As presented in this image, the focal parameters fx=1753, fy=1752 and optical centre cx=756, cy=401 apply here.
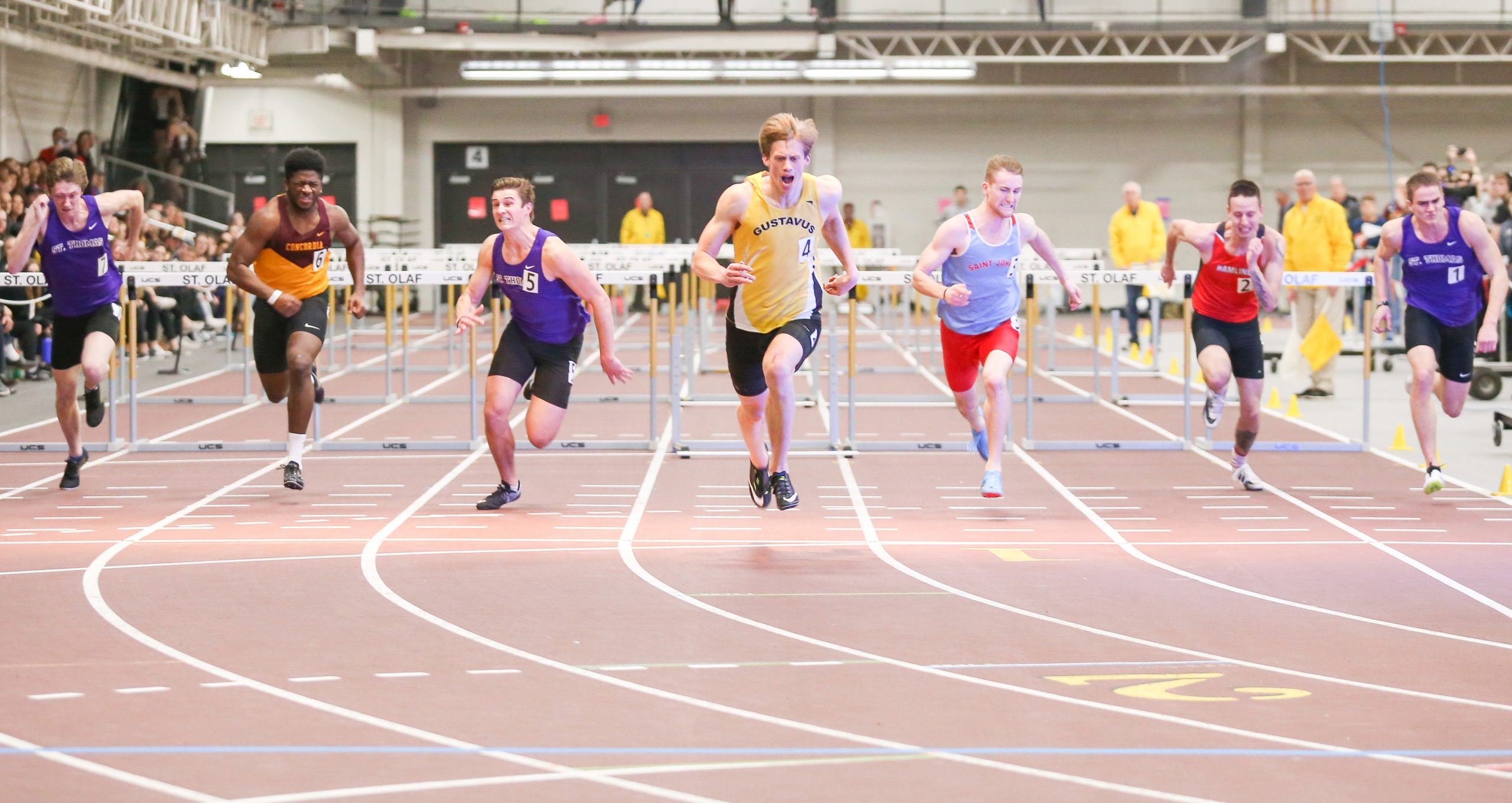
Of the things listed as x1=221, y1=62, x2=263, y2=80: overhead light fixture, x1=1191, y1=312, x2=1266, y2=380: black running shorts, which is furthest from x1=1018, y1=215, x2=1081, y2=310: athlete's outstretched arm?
x1=221, y1=62, x2=263, y2=80: overhead light fixture

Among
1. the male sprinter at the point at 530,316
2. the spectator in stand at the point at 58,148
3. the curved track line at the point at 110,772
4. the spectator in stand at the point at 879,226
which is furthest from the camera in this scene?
the spectator in stand at the point at 879,226

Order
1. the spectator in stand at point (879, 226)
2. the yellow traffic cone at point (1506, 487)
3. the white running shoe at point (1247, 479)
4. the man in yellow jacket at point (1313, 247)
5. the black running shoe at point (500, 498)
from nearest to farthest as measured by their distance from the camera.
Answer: the black running shoe at point (500, 498) → the yellow traffic cone at point (1506, 487) → the white running shoe at point (1247, 479) → the man in yellow jacket at point (1313, 247) → the spectator in stand at point (879, 226)

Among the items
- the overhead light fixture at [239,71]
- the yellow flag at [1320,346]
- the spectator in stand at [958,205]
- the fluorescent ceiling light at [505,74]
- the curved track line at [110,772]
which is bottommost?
the curved track line at [110,772]

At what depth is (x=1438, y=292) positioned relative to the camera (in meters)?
9.95

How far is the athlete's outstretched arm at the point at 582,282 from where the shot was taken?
8.99 meters

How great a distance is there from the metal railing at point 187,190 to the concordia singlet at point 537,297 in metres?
18.7

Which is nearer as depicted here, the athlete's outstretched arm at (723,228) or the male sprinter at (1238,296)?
the athlete's outstretched arm at (723,228)

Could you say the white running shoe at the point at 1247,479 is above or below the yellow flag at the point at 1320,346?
below

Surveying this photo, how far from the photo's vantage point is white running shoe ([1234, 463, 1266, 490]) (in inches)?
410

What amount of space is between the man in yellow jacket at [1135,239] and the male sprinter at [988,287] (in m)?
10.9

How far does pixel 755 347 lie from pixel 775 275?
0.36 metres

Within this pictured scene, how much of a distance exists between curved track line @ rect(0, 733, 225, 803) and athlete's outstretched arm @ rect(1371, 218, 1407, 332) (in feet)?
25.2

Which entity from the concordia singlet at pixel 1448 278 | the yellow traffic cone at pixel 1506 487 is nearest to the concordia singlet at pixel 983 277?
the concordia singlet at pixel 1448 278

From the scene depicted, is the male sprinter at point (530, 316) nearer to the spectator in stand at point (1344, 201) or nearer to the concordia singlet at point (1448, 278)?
the concordia singlet at point (1448, 278)
